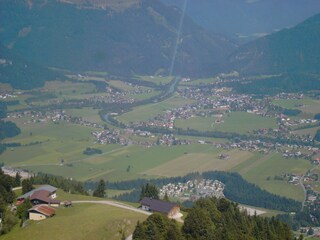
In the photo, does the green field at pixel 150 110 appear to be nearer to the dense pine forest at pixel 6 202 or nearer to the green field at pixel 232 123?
the green field at pixel 232 123

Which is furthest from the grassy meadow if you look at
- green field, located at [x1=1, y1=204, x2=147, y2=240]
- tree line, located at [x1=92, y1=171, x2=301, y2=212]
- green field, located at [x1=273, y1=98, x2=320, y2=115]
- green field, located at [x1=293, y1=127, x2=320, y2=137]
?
green field, located at [x1=1, y1=204, x2=147, y2=240]

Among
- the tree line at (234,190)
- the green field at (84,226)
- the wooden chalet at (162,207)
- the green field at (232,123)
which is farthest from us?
the green field at (232,123)

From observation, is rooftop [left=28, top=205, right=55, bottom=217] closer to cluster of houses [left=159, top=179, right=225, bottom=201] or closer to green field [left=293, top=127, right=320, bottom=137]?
cluster of houses [left=159, top=179, right=225, bottom=201]

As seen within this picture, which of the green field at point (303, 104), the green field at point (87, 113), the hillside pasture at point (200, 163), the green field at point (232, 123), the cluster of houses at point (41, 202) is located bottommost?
the green field at point (87, 113)

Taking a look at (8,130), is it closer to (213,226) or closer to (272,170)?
(272,170)

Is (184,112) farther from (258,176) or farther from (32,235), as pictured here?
(32,235)


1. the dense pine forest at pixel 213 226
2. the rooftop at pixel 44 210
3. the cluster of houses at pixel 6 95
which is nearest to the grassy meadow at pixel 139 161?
the dense pine forest at pixel 213 226
